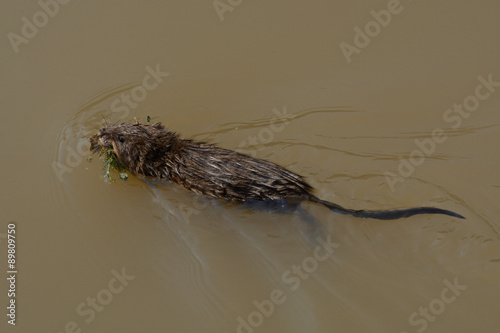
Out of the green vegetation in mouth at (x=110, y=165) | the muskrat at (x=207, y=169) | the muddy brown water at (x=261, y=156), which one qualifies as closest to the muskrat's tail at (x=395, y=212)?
the muskrat at (x=207, y=169)

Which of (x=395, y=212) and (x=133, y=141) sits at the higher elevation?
(x=133, y=141)

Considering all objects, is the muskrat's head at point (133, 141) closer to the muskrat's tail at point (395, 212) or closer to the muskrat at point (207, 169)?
the muskrat at point (207, 169)

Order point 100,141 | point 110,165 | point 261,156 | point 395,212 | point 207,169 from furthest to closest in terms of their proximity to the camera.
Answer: point 261,156, point 110,165, point 100,141, point 207,169, point 395,212

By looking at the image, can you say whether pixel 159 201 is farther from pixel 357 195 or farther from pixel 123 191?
pixel 357 195

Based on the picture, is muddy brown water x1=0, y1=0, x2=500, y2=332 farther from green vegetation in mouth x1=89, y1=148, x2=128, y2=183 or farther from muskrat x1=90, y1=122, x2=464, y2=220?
muskrat x1=90, y1=122, x2=464, y2=220

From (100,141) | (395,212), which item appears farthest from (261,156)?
(100,141)

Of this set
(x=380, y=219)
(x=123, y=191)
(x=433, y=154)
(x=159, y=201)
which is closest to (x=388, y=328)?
(x=380, y=219)

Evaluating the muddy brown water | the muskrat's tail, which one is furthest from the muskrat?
the muddy brown water

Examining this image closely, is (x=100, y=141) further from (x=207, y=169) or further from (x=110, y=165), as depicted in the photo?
(x=207, y=169)
